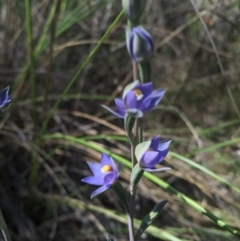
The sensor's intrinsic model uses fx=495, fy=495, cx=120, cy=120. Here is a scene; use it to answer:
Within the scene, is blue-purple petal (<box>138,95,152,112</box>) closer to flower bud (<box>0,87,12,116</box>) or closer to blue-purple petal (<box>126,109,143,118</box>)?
blue-purple petal (<box>126,109,143,118</box>)

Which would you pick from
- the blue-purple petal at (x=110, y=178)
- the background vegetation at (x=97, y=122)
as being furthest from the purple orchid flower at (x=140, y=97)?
the background vegetation at (x=97, y=122)

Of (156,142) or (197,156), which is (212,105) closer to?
(197,156)

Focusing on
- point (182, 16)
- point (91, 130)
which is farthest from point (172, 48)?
point (91, 130)

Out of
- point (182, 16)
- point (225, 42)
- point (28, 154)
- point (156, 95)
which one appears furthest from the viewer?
point (182, 16)

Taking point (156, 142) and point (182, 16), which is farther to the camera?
point (182, 16)

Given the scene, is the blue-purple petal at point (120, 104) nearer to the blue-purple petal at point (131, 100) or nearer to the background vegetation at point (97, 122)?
the blue-purple petal at point (131, 100)

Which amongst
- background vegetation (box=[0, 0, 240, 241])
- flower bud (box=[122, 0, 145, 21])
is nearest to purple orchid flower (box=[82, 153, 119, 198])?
flower bud (box=[122, 0, 145, 21])
